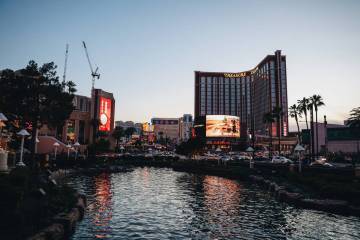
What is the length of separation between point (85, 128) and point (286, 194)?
114133 mm

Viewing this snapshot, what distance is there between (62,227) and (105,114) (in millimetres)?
124369

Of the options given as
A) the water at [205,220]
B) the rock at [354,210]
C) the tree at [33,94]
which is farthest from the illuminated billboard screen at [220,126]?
the rock at [354,210]

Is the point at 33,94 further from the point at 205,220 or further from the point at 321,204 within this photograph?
the point at 321,204

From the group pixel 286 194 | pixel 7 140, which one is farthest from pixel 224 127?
pixel 286 194

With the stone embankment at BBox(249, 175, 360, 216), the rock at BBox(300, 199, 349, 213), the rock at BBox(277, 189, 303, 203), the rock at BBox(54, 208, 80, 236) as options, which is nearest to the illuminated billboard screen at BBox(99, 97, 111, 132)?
the rock at BBox(277, 189, 303, 203)

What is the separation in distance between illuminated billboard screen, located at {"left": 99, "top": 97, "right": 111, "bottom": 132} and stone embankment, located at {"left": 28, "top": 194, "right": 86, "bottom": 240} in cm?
11654

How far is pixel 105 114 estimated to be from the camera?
438ft

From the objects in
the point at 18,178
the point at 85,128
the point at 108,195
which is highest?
the point at 85,128

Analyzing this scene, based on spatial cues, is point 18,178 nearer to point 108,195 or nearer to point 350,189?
point 108,195

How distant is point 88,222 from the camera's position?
16.0m

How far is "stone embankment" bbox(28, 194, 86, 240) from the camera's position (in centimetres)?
1137

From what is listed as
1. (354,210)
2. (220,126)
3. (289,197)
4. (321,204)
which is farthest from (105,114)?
(354,210)

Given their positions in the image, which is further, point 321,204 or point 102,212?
point 321,204

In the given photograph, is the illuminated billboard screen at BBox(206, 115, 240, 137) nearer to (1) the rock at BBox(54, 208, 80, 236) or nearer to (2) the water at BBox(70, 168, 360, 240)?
(2) the water at BBox(70, 168, 360, 240)
